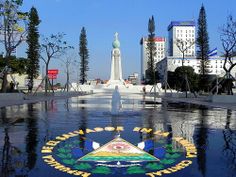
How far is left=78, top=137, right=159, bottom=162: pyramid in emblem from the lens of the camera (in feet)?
23.8

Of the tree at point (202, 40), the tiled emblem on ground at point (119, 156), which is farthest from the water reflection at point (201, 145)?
the tree at point (202, 40)

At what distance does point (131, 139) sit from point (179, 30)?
15315 cm

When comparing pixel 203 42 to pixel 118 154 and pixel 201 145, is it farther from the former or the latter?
pixel 118 154

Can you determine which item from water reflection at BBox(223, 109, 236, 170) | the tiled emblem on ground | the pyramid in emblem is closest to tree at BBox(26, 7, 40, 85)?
water reflection at BBox(223, 109, 236, 170)

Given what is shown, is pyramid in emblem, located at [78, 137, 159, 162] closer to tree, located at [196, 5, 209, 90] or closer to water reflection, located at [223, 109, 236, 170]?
water reflection, located at [223, 109, 236, 170]

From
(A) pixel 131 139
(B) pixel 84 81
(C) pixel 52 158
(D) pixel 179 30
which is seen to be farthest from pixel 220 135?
(D) pixel 179 30

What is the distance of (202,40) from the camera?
6444 cm

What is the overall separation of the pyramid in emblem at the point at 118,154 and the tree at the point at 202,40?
58871 millimetres

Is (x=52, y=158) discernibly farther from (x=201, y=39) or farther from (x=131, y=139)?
(x=201, y=39)

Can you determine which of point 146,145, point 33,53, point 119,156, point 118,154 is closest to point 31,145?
point 118,154

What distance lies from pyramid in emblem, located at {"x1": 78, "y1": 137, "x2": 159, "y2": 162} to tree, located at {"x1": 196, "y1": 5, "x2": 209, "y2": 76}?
58871 mm

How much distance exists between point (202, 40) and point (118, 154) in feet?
196

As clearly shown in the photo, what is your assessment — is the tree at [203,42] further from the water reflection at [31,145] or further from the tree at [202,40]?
the water reflection at [31,145]

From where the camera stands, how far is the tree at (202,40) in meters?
64.1
